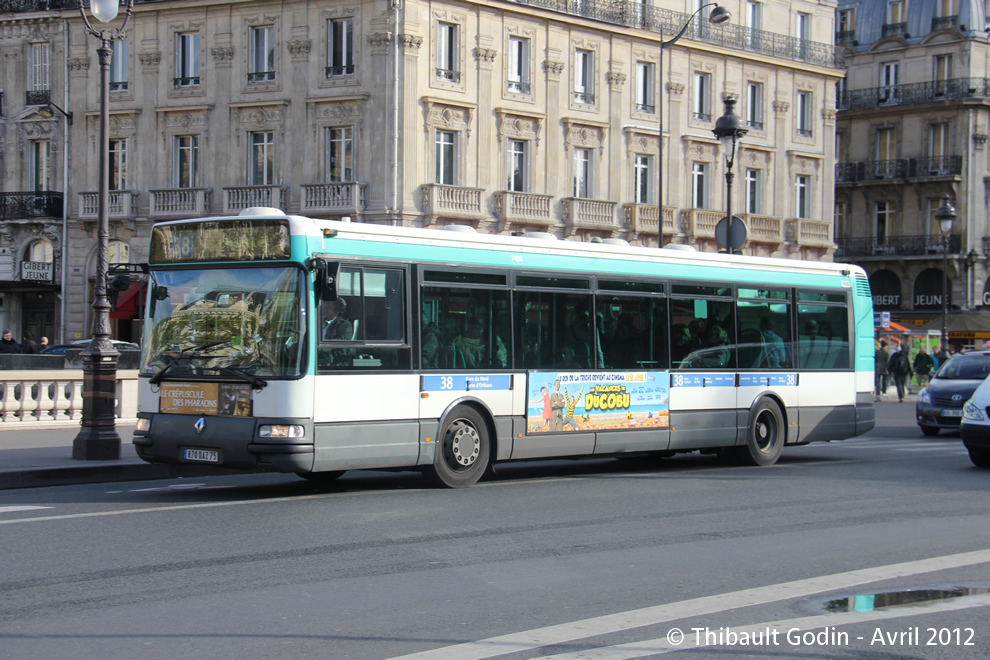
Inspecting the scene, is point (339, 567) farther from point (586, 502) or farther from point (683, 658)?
point (586, 502)

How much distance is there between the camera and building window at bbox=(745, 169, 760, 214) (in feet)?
155

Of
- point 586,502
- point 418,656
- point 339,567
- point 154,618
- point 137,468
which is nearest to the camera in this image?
point 418,656

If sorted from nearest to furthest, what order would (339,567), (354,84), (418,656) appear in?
1. (418,656)
2. (339,567)
3. (354,84)

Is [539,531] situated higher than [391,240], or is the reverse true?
[391,240]

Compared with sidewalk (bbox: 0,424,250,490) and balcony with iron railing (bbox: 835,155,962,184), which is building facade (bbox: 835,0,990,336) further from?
sidewalk (bbox: 0,424,250,490)

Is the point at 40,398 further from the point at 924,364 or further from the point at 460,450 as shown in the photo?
the point at 924,364

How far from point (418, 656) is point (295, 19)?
1398 inches

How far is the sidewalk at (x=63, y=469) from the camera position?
13.3m

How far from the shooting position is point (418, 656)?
5957 millimetres

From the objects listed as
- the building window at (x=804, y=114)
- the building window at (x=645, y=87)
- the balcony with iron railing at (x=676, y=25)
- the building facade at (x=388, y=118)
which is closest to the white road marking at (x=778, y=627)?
the building facade at (x=388, y=118)

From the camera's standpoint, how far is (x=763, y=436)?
16984 mm

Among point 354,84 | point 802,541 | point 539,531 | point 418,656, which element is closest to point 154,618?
point 418,656

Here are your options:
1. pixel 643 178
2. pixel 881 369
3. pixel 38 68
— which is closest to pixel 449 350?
pixel 881 369

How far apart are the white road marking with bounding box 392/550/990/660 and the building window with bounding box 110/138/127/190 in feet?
119
